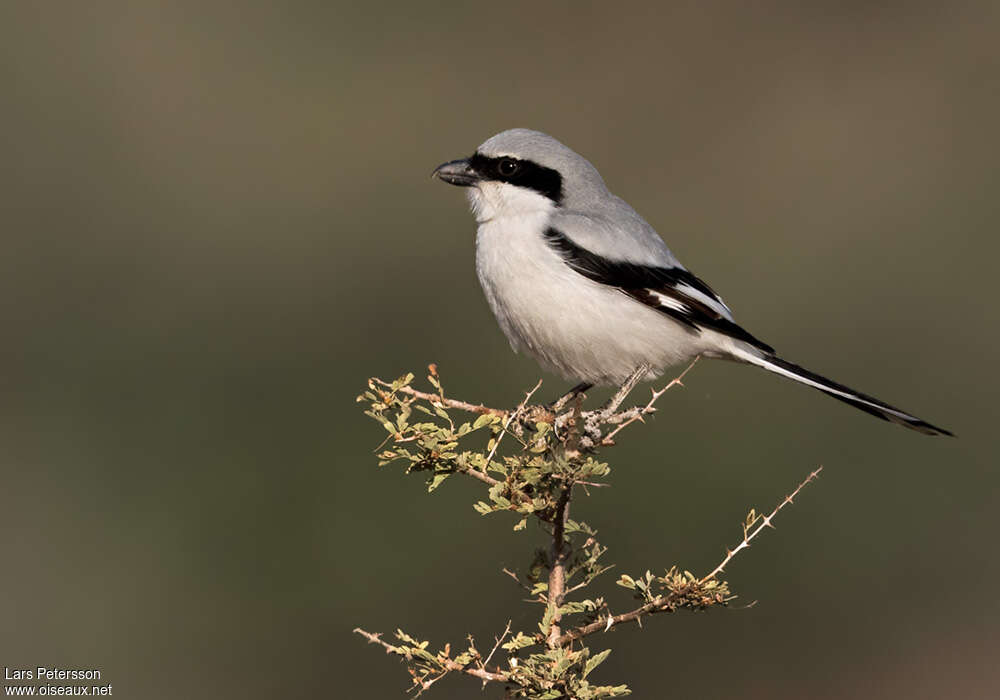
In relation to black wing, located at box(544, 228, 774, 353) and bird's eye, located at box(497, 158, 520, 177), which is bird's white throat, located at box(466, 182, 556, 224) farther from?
black wing, located at box(544, 228, 774, 353)

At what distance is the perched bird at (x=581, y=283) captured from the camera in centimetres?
271

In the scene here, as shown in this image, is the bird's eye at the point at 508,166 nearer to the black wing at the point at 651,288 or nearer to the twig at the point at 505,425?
the black wing at the point at 651,288

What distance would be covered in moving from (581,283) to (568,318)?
12 centimetres

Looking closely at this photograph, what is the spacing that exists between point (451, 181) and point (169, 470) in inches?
93.1

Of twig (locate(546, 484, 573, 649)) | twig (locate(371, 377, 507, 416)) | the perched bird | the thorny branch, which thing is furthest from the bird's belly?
twig (locate(546, 484, 573, 649))

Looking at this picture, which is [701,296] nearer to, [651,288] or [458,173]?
[651,288]

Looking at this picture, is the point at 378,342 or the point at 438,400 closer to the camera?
the point at 438,400

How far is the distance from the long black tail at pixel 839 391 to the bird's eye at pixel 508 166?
0.76 metres

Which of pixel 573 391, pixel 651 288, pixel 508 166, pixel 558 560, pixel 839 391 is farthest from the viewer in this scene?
pixel 573 391

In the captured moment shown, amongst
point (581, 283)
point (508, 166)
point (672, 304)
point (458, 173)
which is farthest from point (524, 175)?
point (672, 304)

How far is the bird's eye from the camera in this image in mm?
2889

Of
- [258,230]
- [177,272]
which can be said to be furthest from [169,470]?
[258,230]

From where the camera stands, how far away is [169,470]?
468cm

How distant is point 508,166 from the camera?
2.90m
